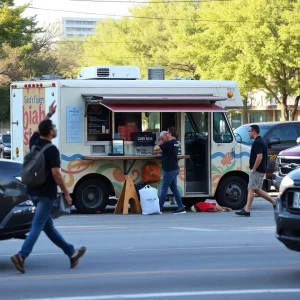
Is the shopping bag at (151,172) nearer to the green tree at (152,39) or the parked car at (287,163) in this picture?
the parked car at (287,163)

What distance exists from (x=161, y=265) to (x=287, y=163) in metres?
9.53

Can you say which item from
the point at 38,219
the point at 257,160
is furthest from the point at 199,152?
the point at 38,219

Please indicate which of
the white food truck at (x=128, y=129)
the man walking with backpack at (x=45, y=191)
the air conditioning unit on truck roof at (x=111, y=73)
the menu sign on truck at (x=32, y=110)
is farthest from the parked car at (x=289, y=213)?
the menu sign on truck at (x=32, y=110)

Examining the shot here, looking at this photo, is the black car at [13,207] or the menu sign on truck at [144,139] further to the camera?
the menu sign on truck at [144,139]

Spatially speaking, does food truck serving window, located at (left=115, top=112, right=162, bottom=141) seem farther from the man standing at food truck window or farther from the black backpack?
the black backpack

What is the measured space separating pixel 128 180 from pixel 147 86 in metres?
2.06

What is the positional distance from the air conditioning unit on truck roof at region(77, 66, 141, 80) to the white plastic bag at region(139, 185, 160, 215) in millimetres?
2560

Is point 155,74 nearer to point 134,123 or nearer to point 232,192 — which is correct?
point 134,123

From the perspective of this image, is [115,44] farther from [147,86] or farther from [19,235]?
[19,235]

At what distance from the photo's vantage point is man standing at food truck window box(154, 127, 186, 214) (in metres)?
16.8

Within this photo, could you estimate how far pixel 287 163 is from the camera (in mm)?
18938

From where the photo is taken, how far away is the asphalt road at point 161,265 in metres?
8.29

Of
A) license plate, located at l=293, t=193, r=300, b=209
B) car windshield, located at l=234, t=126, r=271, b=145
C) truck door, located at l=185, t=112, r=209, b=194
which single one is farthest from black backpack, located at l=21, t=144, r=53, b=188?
car windshield, located at l=234, t=126, r=271, b=145

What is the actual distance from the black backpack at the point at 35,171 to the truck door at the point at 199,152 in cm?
896
